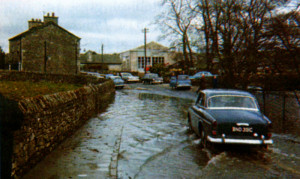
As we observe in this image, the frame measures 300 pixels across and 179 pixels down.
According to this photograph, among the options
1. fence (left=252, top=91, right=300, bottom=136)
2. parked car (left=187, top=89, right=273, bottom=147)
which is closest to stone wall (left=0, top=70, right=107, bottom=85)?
fence (left=252, top=91, right=300, bottom=136)

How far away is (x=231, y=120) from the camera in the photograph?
7504mm

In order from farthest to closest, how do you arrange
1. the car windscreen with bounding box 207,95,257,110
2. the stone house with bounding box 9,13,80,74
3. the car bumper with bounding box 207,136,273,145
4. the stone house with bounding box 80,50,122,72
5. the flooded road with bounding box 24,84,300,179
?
1. the stone house with bounding box 80,50,122,72
2. the stone house with bounding box 9,13,80,74
3. the car windscreen with bounding box 207,95,257,110
4. the car bumper with bounding box 207,136,273,145
5. the flooded road with bounding box 24,84,300,179

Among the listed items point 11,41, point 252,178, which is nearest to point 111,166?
point 252,178

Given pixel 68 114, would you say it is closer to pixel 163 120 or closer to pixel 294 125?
pixel 163 120

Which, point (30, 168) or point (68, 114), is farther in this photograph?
point (68, 114)

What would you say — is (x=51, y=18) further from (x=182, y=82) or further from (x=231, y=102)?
(x=231, y=102)

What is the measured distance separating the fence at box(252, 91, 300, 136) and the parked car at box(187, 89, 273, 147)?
3091 mm

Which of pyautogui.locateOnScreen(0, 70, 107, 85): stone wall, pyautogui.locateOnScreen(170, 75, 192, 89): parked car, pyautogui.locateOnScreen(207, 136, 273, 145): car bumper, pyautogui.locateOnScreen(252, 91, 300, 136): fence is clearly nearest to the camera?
pyautogui.locateOnScreen(207, 136, 273, 145): car bumper

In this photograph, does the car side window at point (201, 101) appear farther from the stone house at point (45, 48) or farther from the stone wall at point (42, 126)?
the stone house at point (45, 48)

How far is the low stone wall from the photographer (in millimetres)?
5324

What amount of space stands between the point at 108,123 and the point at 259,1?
63.5ft

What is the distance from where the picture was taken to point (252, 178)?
18.8 feet

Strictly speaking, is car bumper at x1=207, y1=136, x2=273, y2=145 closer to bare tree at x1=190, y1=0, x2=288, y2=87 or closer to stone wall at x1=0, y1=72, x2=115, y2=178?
stone wall at x1=0, y1=72, x2=115, y2=178

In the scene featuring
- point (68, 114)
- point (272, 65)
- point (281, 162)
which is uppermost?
point (272, 65)
